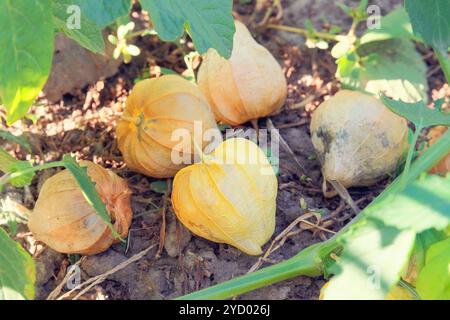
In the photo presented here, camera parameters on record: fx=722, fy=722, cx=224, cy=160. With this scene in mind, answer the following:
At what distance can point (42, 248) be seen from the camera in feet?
5.67

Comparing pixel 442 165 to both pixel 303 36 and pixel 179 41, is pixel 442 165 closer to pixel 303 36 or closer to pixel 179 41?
pixel 303 36

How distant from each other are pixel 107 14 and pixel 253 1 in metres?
1.16

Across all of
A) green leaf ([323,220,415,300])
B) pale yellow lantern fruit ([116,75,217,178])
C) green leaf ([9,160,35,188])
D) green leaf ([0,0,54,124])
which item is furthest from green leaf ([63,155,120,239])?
green leaf ([323,220,415,300])

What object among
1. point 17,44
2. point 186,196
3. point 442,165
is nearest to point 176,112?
point 186,196

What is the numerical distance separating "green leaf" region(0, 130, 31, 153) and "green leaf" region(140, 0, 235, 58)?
25.6 inches

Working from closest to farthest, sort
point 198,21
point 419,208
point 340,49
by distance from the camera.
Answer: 1. point 419,208
2. point 198,21
3. point 340,49

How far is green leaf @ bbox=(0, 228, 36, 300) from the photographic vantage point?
4.48 feet

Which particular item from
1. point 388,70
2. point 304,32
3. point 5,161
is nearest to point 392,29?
point 388,70

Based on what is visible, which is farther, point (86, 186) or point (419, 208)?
point (86, 186)

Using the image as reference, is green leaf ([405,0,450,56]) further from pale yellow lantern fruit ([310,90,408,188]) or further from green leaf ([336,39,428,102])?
green leaf ([336,39,428,102])

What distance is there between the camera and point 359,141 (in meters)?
1.80

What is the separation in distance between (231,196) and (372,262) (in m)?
0.47

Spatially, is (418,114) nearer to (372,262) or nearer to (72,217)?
(372,262)

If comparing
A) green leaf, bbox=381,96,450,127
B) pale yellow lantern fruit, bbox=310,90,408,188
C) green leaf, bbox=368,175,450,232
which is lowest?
pale yellow lantern fruit, bbox=310,90,408,188
